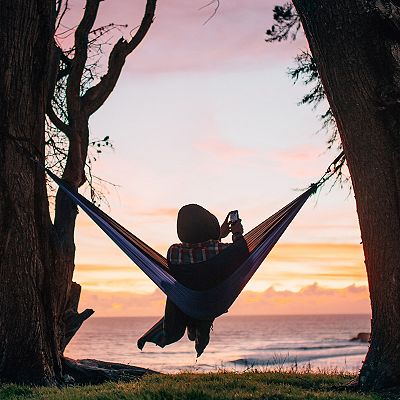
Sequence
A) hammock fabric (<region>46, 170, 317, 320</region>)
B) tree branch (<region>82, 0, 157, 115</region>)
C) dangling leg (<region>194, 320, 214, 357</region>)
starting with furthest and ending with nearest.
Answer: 1. tree branch (<region>82, 0, 157, 115</region>)
2. dangling leg (<region>194, 320, 214, 357</region>)
3. hammock fabric (<region>46, 170, 317, 320</region>)

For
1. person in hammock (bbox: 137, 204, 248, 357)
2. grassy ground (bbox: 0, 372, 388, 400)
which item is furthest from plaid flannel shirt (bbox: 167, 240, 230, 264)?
grassy ground (bbox: 0, 372, 388, 400)

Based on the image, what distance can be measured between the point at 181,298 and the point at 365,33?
7.60 ft

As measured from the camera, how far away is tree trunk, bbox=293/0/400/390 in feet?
15.4

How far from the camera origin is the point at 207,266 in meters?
5.36

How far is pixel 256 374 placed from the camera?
5.48 metres

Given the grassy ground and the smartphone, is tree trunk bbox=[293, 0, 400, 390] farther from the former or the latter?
the smartphone

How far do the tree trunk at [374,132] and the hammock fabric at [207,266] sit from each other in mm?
747

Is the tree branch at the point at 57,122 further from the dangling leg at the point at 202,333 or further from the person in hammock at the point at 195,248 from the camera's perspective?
the dangling leg at the point at 202,333

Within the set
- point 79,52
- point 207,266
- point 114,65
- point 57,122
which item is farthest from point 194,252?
point 79,52

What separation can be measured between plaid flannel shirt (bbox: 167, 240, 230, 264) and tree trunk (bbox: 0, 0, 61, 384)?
1.08 meters

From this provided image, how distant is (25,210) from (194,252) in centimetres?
140

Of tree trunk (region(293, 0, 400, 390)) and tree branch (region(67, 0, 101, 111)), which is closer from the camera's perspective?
tree trunk (region(293, 0, 400, 390))

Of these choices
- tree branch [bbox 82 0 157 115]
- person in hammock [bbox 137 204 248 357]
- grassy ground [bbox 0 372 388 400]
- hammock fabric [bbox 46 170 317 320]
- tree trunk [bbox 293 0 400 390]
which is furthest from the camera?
tree branch [bbox 82 0 157 115]

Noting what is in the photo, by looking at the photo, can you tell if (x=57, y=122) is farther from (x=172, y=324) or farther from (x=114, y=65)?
(x=172, y=324)
